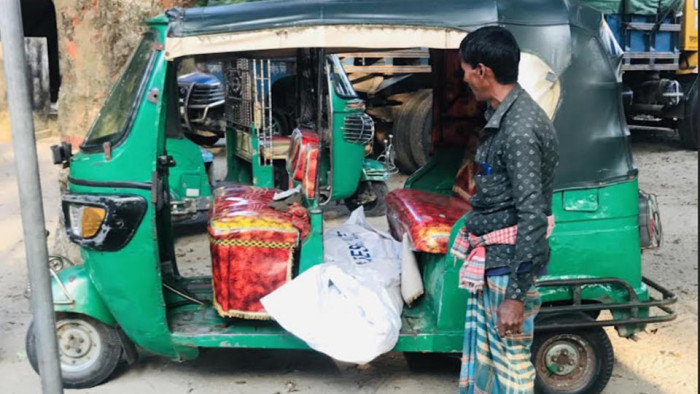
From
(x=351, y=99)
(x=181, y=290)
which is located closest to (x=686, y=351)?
(x=181, y=290)

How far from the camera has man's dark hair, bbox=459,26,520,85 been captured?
2848 millimetres

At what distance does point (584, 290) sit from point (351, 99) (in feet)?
14.4

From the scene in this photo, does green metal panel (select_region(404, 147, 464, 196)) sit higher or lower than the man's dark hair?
lower

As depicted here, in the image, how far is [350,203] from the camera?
8.35 m

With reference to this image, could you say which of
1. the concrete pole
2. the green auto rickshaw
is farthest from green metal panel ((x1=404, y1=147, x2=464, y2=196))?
the concrete pole

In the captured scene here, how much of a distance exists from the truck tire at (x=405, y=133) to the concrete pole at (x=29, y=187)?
8480 mm

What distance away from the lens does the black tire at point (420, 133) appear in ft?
33.7

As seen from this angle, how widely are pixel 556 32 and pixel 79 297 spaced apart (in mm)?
2688

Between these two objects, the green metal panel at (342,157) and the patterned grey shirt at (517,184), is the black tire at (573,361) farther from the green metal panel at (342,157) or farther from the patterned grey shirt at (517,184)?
the green metal panel at (342,157)

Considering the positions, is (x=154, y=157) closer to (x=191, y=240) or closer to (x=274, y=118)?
(x=191, y=240)

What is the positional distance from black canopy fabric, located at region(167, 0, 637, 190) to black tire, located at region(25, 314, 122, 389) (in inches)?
61.9

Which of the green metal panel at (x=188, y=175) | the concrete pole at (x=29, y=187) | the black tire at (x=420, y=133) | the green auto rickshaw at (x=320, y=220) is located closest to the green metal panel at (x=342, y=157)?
the green metal panel at (x=188, y=175)

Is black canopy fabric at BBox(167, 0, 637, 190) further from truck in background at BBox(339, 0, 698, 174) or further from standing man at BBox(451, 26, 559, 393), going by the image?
truck in background at BBox(339, 0, 698, 174)

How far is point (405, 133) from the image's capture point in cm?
1048
